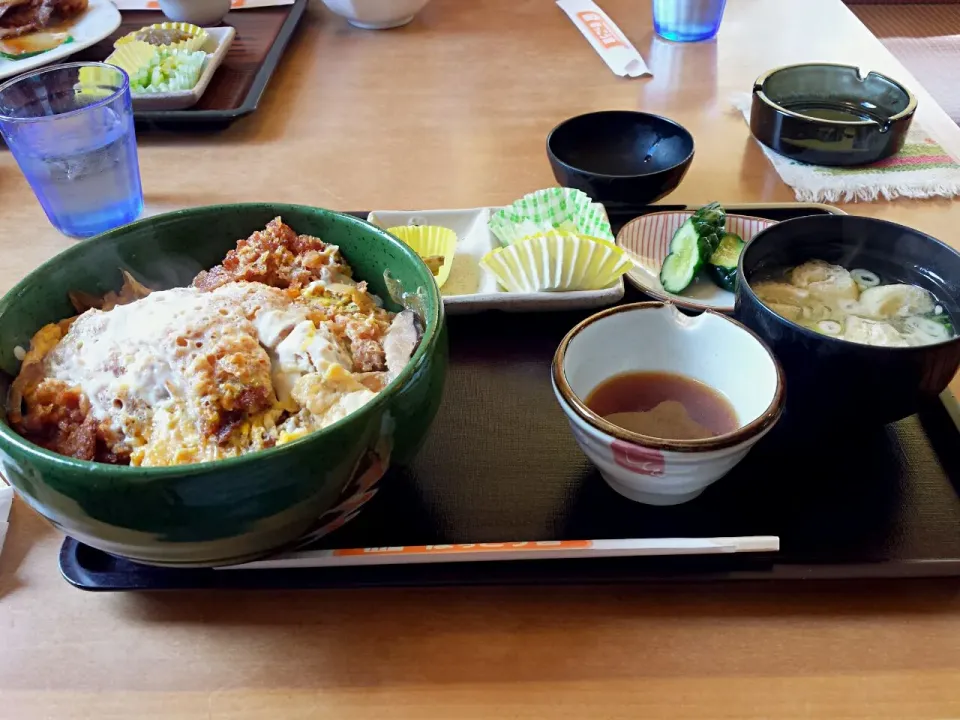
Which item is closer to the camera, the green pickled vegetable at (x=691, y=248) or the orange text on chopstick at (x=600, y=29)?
the green pickled vegetable at (x=691, y=248)

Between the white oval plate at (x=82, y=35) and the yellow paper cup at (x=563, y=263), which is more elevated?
the white oval plate at (x=82, y=35)

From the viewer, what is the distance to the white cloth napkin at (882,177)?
1.30 m

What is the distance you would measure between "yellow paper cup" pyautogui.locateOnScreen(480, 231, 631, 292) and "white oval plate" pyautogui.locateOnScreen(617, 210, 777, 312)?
8 centimetres

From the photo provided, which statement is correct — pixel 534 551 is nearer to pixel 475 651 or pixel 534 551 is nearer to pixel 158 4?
pixel 475 651

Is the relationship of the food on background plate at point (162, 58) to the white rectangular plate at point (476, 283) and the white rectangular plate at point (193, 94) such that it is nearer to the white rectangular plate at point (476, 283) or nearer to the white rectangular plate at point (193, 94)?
the white rectangular plate at point (193, 94)

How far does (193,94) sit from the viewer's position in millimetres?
1509

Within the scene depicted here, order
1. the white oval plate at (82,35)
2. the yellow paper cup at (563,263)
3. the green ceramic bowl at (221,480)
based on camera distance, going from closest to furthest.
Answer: the green ceramic bowl at (221,480)
the yellow paper cup at (563,263)
the white oval plate at (82,35)

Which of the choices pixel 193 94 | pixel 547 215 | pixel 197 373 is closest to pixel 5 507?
pixel 197 373

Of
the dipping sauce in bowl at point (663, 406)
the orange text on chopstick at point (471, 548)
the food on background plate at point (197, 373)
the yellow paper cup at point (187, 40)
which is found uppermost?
the food on background plate at point (197, 373)

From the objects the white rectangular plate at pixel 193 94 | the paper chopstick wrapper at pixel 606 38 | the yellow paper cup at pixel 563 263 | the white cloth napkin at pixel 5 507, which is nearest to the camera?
the white cloth napkin at pixel 5 507

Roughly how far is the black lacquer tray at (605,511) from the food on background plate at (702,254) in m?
0.31

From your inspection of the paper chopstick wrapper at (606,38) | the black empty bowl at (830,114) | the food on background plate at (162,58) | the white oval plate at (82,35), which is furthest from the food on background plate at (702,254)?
the white oval plate at (82,35)

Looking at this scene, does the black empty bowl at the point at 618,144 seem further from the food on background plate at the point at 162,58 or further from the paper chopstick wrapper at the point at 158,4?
the paper chopstick wrapper at the point at 158,4

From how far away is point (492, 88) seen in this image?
5.65ft
